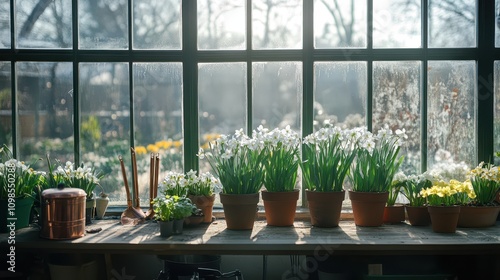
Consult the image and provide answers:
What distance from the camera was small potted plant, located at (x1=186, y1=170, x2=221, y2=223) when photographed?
347 centimetres

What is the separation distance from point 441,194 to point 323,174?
77 centimetres

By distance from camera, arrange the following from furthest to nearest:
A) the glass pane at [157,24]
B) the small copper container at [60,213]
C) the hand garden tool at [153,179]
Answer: the glass pane at [157,24] → the hand garden tool at [153,179] → the small copper container at [60,213]

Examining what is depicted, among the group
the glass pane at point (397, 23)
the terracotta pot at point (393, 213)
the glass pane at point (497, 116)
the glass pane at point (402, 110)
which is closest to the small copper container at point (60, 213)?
the terracotta pot at point (393, 213)

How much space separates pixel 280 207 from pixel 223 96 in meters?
0.98

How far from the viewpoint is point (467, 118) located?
3748 millimetres

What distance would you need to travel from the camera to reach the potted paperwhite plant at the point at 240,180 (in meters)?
3.30

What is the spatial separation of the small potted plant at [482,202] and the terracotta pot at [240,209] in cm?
143

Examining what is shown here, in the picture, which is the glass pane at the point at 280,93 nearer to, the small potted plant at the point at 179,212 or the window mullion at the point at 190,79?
the window mullion at the point at 190,79

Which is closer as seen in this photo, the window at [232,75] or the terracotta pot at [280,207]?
the terracotta pot at [280,207]

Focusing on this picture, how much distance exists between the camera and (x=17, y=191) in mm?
3320

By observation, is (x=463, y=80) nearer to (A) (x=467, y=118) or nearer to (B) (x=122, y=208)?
(A) (x=467, y=118)

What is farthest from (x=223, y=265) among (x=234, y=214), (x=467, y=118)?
(x=467, y=118)

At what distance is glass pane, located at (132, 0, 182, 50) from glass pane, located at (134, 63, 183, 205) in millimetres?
163

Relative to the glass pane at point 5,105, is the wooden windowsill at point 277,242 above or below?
below
